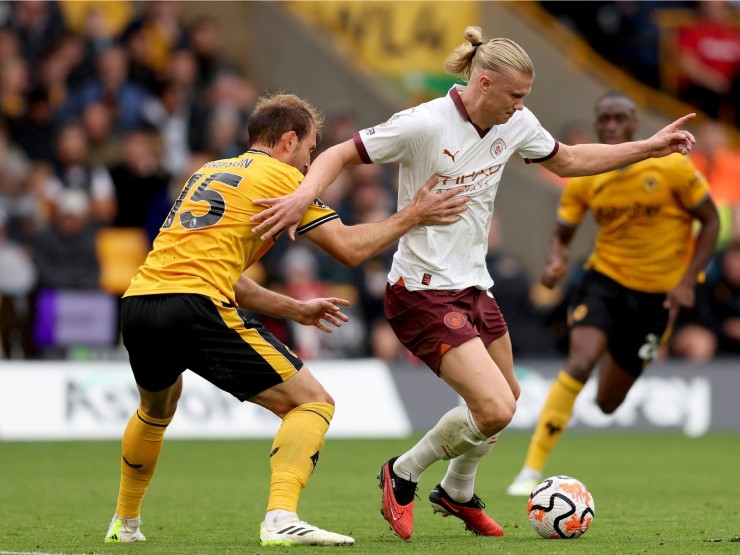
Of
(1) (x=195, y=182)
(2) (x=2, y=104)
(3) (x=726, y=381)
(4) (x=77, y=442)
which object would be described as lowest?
(4) (x=77, y=442)

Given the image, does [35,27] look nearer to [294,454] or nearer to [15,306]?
[15,306]

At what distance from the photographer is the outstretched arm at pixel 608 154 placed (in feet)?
23.7

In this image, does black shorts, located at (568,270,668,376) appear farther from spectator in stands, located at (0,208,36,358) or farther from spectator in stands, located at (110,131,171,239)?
spectator in stands, located at (110,131,171,239)

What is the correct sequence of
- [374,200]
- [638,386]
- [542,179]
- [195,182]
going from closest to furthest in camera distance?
[195,182]
[638,386]
[374,200]
[542,179]

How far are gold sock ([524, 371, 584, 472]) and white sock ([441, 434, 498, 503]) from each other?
7.74 feet

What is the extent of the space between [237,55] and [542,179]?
4.61 metres

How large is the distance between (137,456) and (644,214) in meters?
4.56

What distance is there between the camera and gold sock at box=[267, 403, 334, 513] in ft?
20.5

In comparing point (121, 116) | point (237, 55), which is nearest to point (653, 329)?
point (121, 116)

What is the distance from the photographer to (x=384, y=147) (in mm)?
6805

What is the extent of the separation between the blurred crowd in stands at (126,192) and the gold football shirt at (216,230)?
27.1ft

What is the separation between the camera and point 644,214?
385 inches

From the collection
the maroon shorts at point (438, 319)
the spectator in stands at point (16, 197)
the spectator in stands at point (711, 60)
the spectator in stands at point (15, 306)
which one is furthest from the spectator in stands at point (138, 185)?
the maroon shorts at point (438, 319)

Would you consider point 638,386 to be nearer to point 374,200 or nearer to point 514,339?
point 514,339
